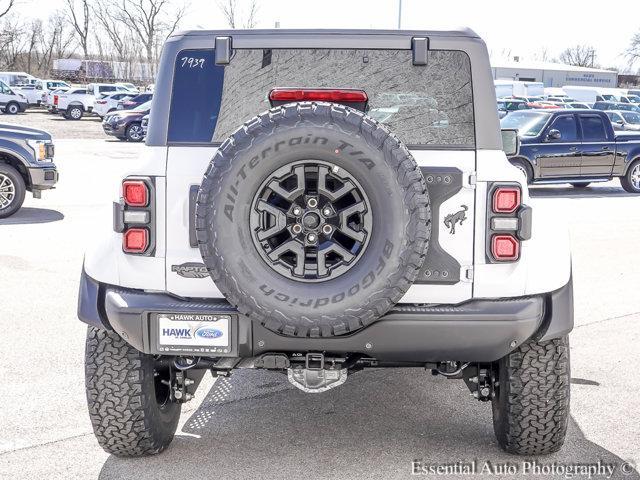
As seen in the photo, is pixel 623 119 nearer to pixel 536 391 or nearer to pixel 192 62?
pixel 536 391

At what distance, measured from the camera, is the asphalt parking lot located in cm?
384

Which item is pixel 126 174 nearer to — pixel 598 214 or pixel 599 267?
pixel 599 267

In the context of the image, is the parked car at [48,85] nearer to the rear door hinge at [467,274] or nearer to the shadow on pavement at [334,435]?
the shadow on pavement at [334,435]

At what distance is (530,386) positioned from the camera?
3689 mm

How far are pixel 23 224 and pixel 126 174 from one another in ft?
25.7

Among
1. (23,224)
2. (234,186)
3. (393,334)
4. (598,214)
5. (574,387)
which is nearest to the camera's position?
(234,186)

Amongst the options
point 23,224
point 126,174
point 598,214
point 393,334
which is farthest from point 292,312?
point 598,214

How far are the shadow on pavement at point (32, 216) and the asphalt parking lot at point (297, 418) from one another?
410 cm

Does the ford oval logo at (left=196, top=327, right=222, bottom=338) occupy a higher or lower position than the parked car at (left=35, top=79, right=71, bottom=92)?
lower

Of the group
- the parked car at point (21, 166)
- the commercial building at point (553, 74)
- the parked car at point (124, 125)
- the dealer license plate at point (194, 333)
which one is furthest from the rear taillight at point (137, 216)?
the commercial building at point (553, 74)

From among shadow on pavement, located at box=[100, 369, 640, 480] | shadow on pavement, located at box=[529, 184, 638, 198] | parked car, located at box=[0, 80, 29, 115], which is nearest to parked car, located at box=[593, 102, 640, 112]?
shadow on pavement, located at box=[529, 184, 638, 198]

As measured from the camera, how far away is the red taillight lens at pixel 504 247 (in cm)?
351

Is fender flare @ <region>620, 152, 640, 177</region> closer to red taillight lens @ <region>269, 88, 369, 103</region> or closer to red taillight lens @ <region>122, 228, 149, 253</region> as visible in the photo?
red taillight lens @ <region>269, 88, 369, 103</region>

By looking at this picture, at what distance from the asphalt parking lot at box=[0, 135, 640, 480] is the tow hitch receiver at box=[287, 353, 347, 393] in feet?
1.31
